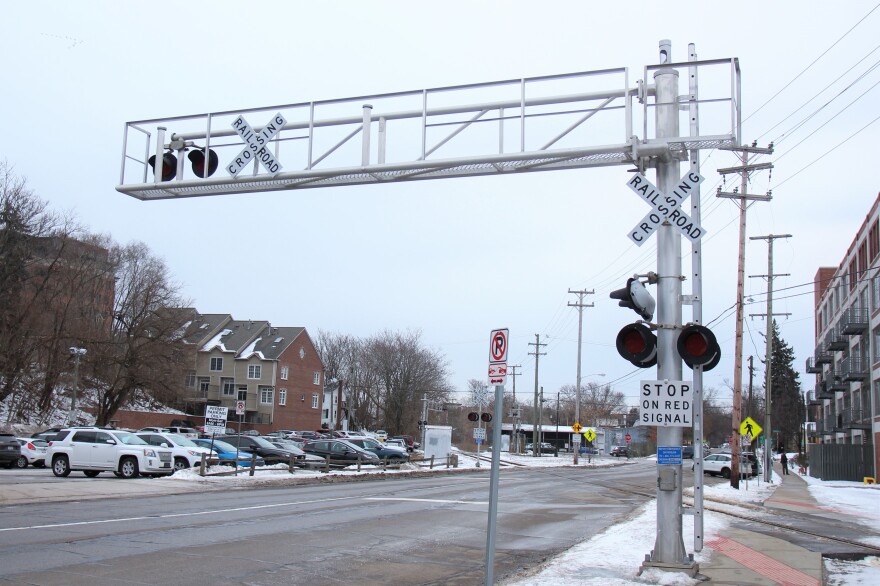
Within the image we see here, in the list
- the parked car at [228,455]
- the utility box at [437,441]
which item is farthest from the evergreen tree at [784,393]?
the parked car at [228,455]

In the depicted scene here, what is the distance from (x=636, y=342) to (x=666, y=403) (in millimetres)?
826

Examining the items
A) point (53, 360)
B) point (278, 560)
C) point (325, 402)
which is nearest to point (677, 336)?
point (278, 560)

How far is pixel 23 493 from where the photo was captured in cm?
1902

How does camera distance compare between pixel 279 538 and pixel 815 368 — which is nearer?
pixel 279 538

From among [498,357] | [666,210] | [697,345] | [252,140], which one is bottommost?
[498,357]

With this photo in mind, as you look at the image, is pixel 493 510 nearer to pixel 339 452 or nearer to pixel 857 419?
pixel 339 452

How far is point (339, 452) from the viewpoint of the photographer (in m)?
38.8

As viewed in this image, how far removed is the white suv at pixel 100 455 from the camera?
26.3m

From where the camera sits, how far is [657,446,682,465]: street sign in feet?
32.3

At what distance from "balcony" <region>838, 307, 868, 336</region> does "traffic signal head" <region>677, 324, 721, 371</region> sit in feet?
154

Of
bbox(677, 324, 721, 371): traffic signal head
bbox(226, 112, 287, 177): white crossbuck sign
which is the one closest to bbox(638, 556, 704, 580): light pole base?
bbox(677, 324, 721, 371): traffic signal head

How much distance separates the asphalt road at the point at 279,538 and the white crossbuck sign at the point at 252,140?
579 cm

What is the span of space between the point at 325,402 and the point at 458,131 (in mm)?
101919

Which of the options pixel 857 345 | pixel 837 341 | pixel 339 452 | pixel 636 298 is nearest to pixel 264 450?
pixel 339 452
